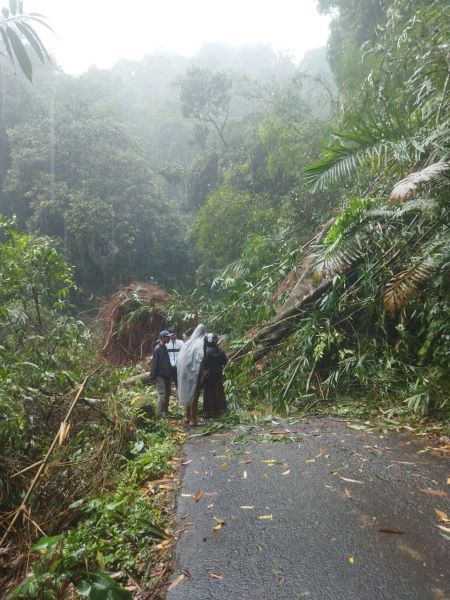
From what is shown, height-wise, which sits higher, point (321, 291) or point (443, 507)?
point (321, 291)

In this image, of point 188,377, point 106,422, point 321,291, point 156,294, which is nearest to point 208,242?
point 156,294

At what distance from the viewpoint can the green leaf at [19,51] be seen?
1564 millimetres

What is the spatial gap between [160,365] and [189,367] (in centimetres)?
60

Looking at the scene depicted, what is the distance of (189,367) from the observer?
6359mm

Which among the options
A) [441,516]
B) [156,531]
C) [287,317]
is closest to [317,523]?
[441,516]

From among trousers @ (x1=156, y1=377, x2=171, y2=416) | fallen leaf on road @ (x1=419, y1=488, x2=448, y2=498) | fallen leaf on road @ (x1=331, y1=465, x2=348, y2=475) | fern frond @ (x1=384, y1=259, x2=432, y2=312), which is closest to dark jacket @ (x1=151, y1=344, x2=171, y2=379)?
trousers @ (x1=156, y1=377, x2=171, y2=416)

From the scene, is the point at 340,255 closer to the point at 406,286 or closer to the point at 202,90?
the point at 406,286

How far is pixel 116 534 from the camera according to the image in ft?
9.68

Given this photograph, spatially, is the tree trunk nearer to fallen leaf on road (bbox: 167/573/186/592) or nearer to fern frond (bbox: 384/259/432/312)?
fern frond (bbox: 384/259/432/312)

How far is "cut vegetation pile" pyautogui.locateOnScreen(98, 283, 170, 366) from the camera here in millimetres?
12883

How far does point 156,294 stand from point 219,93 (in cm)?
1646

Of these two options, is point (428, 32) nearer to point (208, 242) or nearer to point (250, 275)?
point (250, 275)

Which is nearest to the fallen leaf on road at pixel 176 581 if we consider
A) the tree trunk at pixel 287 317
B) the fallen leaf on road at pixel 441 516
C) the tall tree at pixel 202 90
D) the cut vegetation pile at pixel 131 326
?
the fallen leaf on road at pixel 441 516

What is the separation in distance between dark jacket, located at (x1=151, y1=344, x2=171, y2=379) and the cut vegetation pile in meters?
5.95
